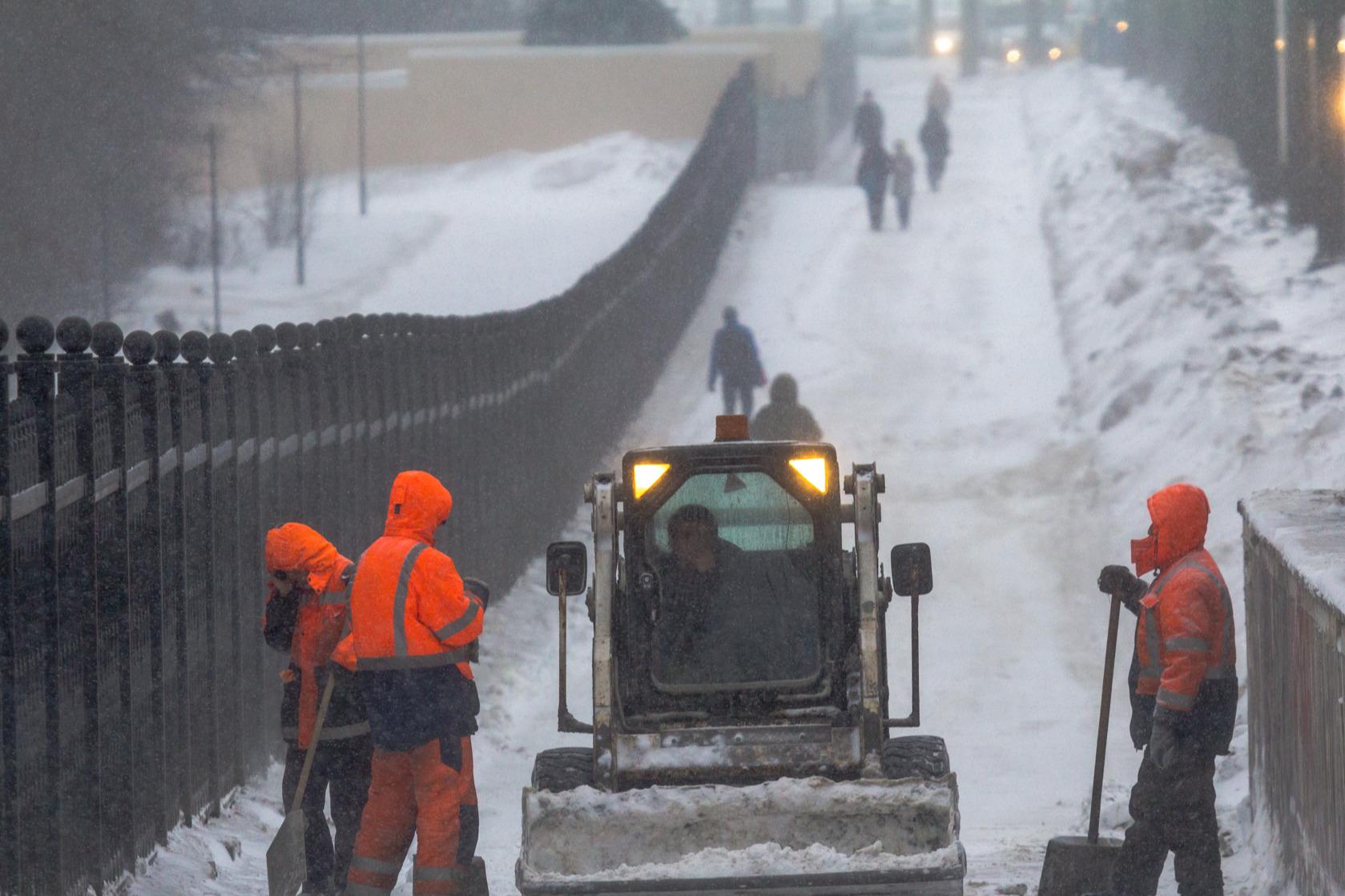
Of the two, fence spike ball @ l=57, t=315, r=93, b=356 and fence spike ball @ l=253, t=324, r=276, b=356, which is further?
fence spike ball @ l=253, t=324, r=276, b=356

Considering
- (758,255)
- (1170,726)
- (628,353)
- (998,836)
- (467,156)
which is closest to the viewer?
(1170,726)

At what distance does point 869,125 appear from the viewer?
35469mm

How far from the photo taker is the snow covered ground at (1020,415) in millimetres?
11094

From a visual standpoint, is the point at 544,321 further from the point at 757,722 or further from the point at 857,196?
the point at 857,196

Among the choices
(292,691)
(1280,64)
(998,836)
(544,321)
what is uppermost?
(1280,64)

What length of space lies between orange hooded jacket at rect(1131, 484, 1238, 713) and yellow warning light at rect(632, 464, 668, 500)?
72.5 inches

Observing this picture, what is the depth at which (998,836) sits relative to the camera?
32.6ft

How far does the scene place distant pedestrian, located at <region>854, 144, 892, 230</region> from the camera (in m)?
33.8

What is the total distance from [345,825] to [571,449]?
1113 cm

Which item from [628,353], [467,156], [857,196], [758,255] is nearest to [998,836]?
[628,353]

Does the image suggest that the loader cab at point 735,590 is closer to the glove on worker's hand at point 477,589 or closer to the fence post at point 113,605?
the glove on worker's hand at point 477,589

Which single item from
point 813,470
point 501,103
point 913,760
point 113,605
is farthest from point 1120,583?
point 501,103

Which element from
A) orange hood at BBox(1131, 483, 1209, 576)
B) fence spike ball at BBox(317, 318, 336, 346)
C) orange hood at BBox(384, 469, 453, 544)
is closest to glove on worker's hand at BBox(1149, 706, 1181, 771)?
orange hood at BBox(1131, 483, 1209, 576)

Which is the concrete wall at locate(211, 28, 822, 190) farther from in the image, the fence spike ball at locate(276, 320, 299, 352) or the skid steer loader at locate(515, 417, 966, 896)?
the skid steer loader at locate(515, 417, 966, 896)
